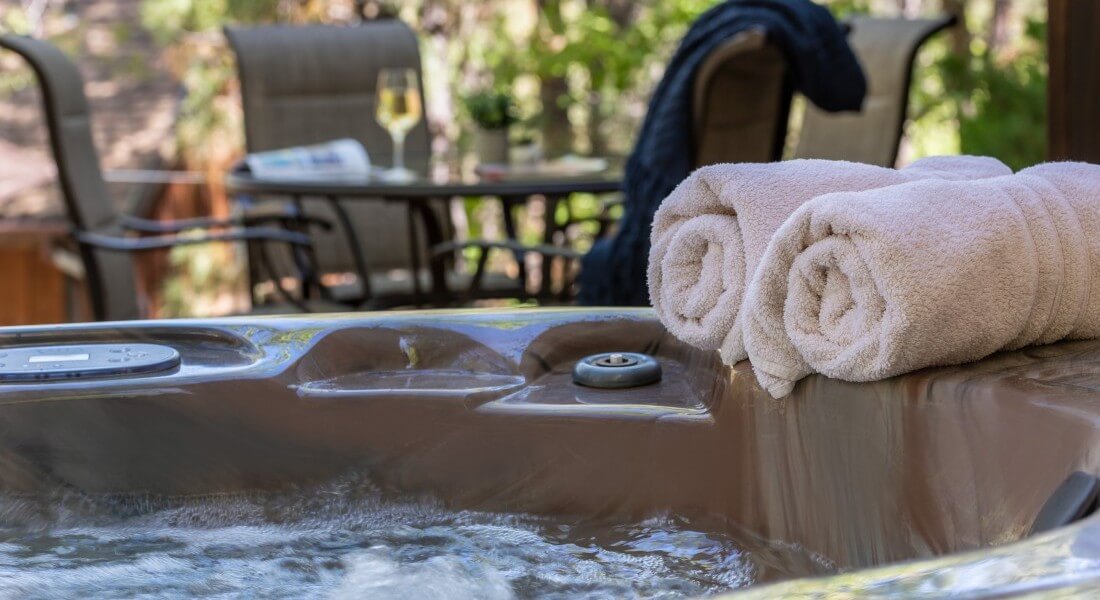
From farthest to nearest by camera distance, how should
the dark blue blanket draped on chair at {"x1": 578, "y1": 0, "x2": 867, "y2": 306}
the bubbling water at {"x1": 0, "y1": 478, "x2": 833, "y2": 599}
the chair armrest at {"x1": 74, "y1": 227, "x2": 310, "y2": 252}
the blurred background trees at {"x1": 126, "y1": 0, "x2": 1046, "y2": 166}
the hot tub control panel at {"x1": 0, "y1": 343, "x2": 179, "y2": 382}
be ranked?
the blurred background trees at {"x1": 126, "y1": 0, "x2": 1046, "y2": 166}, the chair armrest at {"x1": 74, "y1": 227, "x2": 310, "y2": 252}, the dark blue blanket draped on chair at {"x1": 578, "y1": 0, "x2": 867, "y2": 306}, the hot tub control panel at {"x1": 0, "y1": 343, "x2": 179, "y2": 382}, the bubbling water at {"x1": 0, "y1": 478, "x2": 833, "y2": 599}

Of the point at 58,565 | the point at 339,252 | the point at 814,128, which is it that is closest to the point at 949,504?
the point at 58,565

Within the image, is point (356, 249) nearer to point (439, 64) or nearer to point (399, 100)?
point (399, 100)

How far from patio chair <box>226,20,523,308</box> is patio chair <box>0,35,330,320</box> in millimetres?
650

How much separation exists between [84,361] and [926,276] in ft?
2.33

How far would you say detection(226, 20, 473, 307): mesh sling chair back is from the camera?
3.77m

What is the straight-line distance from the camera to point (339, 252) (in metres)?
3.76

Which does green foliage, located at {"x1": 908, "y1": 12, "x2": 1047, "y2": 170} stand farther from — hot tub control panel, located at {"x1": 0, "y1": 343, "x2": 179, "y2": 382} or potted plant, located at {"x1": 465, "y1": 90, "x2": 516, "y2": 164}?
hot tub control panel, located at {"x1": 0, "y1": 343, "x2": 179, "y2": 382}

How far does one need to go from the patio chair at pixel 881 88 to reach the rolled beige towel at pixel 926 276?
82.2 inches

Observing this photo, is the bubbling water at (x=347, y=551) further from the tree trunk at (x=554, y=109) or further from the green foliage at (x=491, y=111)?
the tree trunk at (x=554, y=109)

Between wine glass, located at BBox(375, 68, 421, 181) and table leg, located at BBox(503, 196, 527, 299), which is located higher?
wine glass, located at BBox(375, 68, 421, 181)

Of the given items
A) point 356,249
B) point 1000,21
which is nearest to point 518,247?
point 356,249

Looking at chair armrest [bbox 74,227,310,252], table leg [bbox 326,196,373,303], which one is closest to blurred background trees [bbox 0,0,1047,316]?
table leg [bbox 326,196,373,303]

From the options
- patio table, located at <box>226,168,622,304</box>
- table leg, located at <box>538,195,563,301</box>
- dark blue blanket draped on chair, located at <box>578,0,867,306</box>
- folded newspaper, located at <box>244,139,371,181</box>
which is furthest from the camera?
table leg, located at <box>538,195,563,301</box>

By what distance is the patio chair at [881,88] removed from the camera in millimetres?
3080
